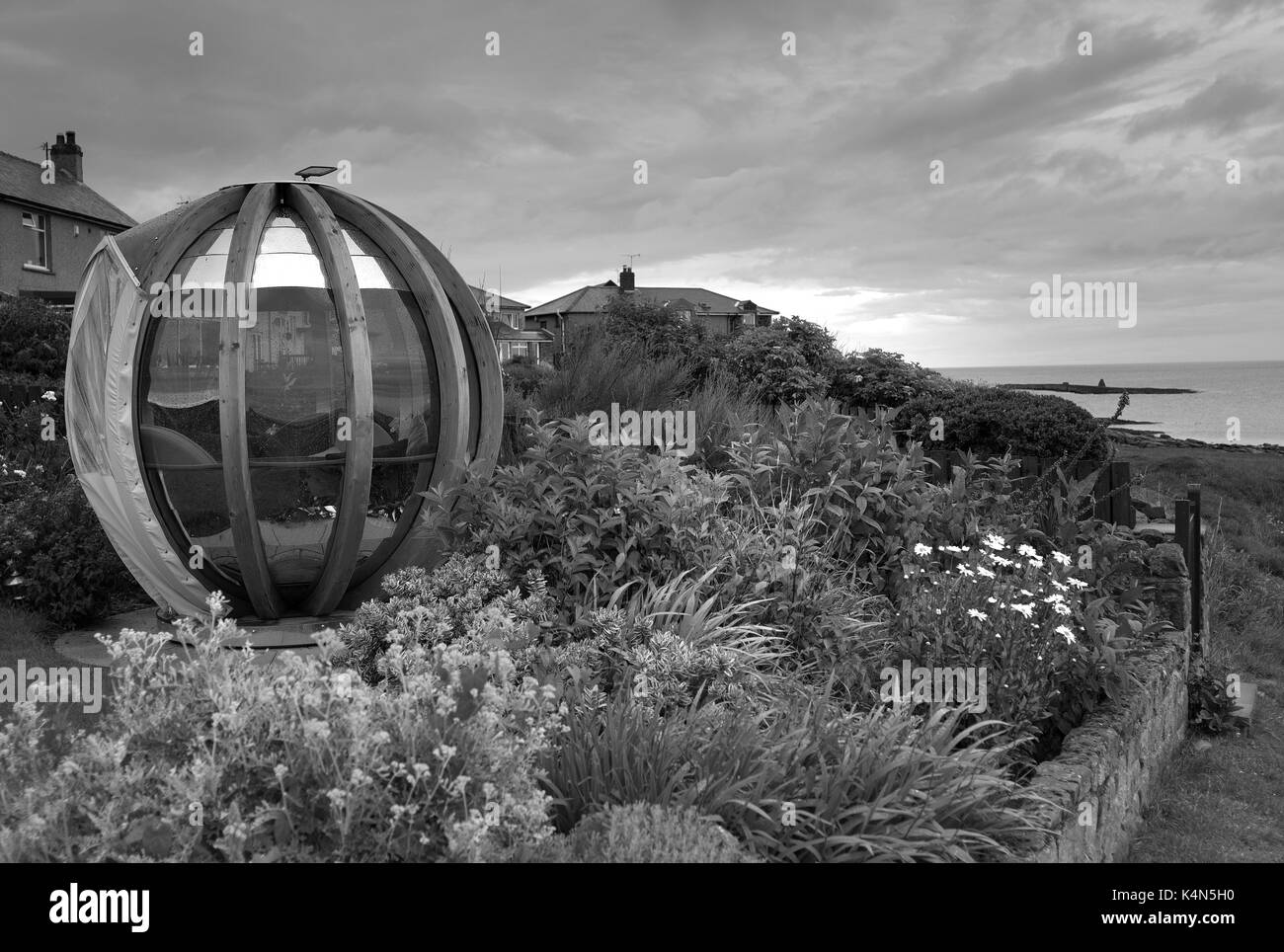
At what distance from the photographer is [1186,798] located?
19.3 ft

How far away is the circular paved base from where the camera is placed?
6242mm

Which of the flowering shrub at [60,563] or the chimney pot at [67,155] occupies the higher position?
the chimney pot at [67,155]

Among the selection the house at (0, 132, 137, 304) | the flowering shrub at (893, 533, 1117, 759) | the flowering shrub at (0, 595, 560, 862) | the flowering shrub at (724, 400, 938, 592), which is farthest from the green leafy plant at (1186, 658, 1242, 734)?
the house at (0, 132, 137, 304)

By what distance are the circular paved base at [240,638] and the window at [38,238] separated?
30.2 meters

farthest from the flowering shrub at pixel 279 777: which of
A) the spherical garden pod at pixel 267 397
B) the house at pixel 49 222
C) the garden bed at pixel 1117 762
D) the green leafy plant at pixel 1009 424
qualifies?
the house at pixel 49 222

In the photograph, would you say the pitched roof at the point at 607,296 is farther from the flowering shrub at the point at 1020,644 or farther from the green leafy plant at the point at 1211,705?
the flowering shrub at the point at 1020,644

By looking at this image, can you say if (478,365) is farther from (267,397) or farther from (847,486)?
(847,486)

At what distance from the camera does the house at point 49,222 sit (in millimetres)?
31016

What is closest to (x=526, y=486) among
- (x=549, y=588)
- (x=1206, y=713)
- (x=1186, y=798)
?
(x=549, y=588)

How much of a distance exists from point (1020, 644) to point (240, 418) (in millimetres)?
4692

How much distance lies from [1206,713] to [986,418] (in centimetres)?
572

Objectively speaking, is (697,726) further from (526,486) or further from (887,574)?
(887,574)

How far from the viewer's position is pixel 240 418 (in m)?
6.12

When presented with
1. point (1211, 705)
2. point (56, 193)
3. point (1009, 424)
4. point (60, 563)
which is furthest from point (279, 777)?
point (56, 193)
